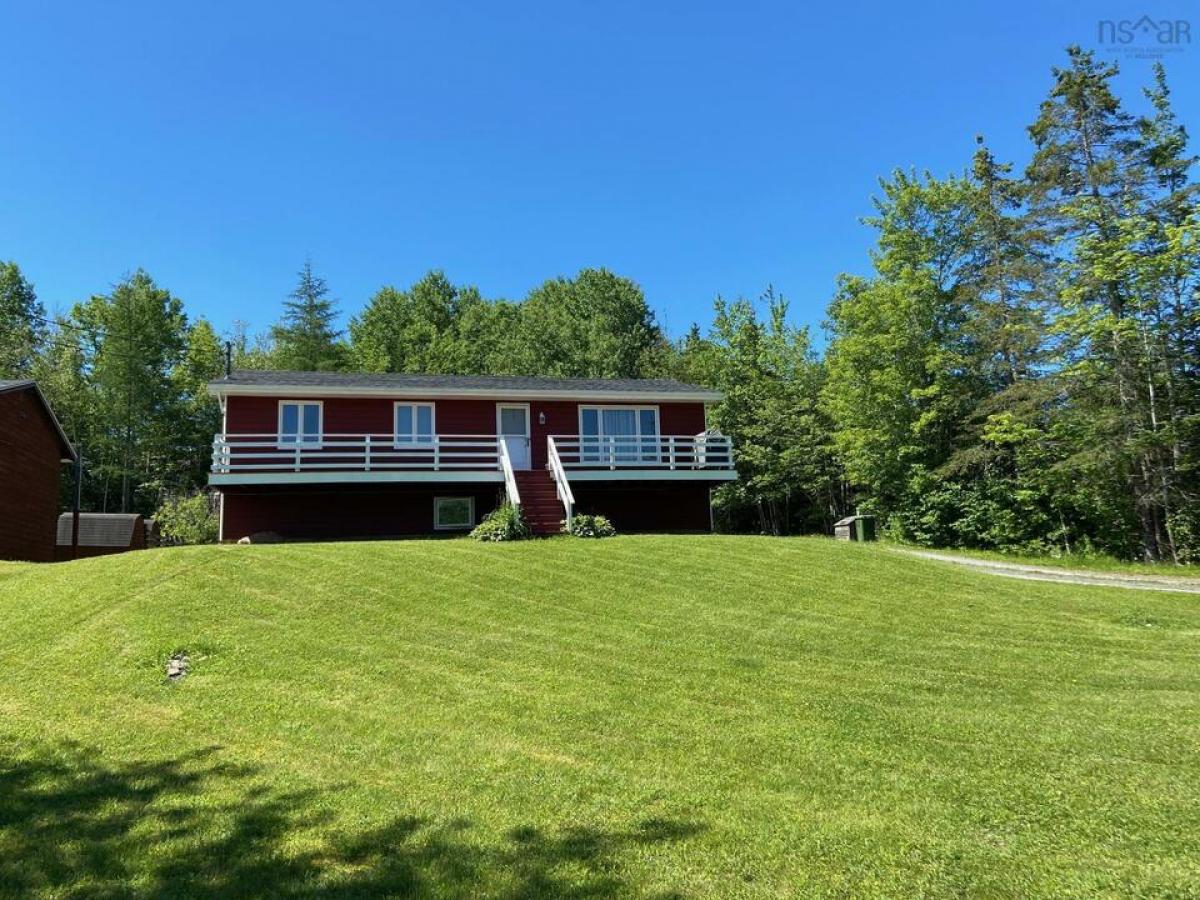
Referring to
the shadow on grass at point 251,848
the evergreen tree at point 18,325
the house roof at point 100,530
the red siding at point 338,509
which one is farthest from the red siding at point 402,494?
the evergreen tree at point 18,325

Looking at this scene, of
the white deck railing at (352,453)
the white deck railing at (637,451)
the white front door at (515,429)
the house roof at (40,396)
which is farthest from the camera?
the white front door at (515,429)

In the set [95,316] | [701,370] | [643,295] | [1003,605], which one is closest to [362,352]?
[95,316]

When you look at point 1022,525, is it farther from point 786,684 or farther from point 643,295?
point 643,295

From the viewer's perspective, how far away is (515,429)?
20.9m

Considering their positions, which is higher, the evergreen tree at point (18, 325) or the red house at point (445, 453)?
the evergreen tree at point (18, 325)

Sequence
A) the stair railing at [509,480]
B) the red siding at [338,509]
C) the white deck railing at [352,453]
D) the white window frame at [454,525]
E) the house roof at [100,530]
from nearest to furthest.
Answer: the stair railing at [509,480] < the white deck railing at [352,453] < the red siding at [338,509] < the white window frame at [454,525] < the house roof at [100,530]

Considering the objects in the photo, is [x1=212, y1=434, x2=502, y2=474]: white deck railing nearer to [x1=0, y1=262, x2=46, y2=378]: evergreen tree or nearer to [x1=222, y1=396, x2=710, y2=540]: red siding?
[x1=222, y1=396, x2=710, y2=540]: red siding

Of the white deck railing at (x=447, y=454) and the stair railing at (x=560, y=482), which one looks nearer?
the stair railing at (x=560, y=482)

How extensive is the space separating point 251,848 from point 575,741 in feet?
7.13

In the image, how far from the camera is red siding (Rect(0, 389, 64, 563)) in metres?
19.1

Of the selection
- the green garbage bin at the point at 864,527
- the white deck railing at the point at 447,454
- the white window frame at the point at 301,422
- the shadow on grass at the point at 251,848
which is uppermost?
the white window frame at the point at 301,422

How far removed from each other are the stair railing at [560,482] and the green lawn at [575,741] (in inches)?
236

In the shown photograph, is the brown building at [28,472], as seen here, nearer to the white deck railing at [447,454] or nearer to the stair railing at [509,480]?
the white deck railing at [447,454]

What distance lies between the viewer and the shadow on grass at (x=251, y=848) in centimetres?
334
